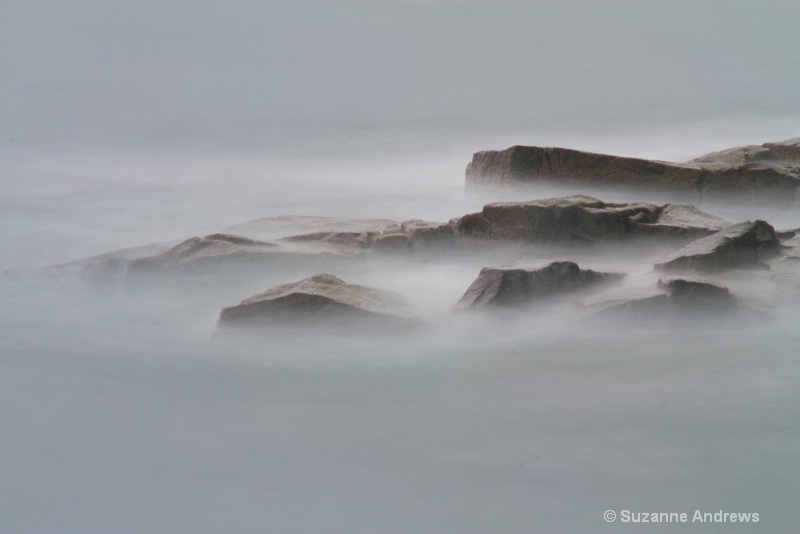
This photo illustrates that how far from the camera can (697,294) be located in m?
5.30

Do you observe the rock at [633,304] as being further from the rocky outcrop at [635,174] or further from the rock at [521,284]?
the rocky outcrop at [635,174]

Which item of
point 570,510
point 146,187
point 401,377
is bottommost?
point 570,510

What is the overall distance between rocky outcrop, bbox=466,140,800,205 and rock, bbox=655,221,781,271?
4.90 ft

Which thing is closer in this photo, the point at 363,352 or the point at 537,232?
the point at 363,352

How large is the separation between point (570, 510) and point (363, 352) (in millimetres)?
1631

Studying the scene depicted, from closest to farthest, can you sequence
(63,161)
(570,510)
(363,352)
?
(570,510) → (363,352) → (63,161)

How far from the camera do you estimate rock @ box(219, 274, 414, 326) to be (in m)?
5.36

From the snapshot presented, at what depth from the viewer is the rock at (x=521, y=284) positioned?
5.47 meters

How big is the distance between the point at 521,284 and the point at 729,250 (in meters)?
1.24

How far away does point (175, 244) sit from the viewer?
Answer: 7.11 metres

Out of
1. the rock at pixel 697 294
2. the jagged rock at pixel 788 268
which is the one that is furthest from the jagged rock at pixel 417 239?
the jagged rock at pixel 788 268

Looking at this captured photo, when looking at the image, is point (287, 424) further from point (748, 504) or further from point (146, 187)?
point (146, 187)

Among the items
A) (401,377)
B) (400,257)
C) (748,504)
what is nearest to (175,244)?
(400,257)

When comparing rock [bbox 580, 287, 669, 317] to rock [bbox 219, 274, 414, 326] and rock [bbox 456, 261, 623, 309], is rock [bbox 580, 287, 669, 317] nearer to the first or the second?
rock [bbox 456, 261, 623, 309]
